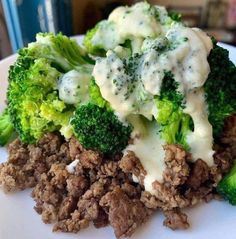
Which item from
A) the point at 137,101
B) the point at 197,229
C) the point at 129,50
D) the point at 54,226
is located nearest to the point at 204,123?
the point at 137,101

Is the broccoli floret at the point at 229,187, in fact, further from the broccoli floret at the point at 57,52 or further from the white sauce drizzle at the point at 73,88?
the broccoli floret at the point at 57,52

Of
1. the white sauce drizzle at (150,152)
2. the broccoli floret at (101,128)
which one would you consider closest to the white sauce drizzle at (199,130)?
the white sauce drizzle at (150,152)

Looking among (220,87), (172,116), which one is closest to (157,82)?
(172,116)

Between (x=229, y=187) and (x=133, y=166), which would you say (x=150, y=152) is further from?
(x=229, y=187)

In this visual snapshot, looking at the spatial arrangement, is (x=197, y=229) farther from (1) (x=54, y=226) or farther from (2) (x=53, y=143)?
(2) (x=53, y=143)

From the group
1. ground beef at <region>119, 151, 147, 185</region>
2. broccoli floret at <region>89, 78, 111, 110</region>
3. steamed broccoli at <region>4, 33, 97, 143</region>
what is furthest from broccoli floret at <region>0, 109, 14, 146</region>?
ground beef at <region>119, 151, 147, 185</region>

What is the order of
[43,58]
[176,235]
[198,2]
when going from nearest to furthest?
[176,235], [43,58], [198,2]

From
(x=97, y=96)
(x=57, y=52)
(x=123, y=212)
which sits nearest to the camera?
(x=123, y=212)
